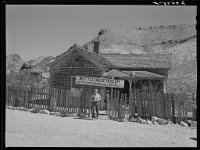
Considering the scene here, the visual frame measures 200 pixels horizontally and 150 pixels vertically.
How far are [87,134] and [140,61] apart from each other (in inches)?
799

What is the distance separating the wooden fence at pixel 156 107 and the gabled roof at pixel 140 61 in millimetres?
13640

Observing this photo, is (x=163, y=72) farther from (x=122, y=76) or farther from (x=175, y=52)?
(x=175, y=52)

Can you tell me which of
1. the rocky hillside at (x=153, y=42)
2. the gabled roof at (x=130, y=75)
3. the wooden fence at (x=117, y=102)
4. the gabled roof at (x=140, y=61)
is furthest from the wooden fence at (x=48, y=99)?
the rocky hillside at (x=153, y=42)

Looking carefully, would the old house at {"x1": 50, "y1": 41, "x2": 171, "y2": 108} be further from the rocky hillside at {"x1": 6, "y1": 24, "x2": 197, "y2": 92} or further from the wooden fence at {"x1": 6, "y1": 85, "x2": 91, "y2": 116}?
the rocky hillside at {"x1": 6, "y1": 24, "x2": 197, "y2": 92}

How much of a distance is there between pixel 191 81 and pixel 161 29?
89440mm

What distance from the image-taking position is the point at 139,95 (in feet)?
50.6

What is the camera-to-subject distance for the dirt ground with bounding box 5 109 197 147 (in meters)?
9.86

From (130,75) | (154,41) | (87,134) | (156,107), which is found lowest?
(87,134)

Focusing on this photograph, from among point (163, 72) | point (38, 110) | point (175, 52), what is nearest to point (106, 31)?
point (175, 52)

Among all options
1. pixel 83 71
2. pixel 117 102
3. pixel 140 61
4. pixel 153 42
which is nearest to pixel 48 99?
pixel 117 102

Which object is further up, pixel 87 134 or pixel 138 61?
pixel 138 61

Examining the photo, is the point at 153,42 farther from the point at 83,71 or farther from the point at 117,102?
the point at 117,102

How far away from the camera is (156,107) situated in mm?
15227

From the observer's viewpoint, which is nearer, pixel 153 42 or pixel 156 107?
pixel 156 107
